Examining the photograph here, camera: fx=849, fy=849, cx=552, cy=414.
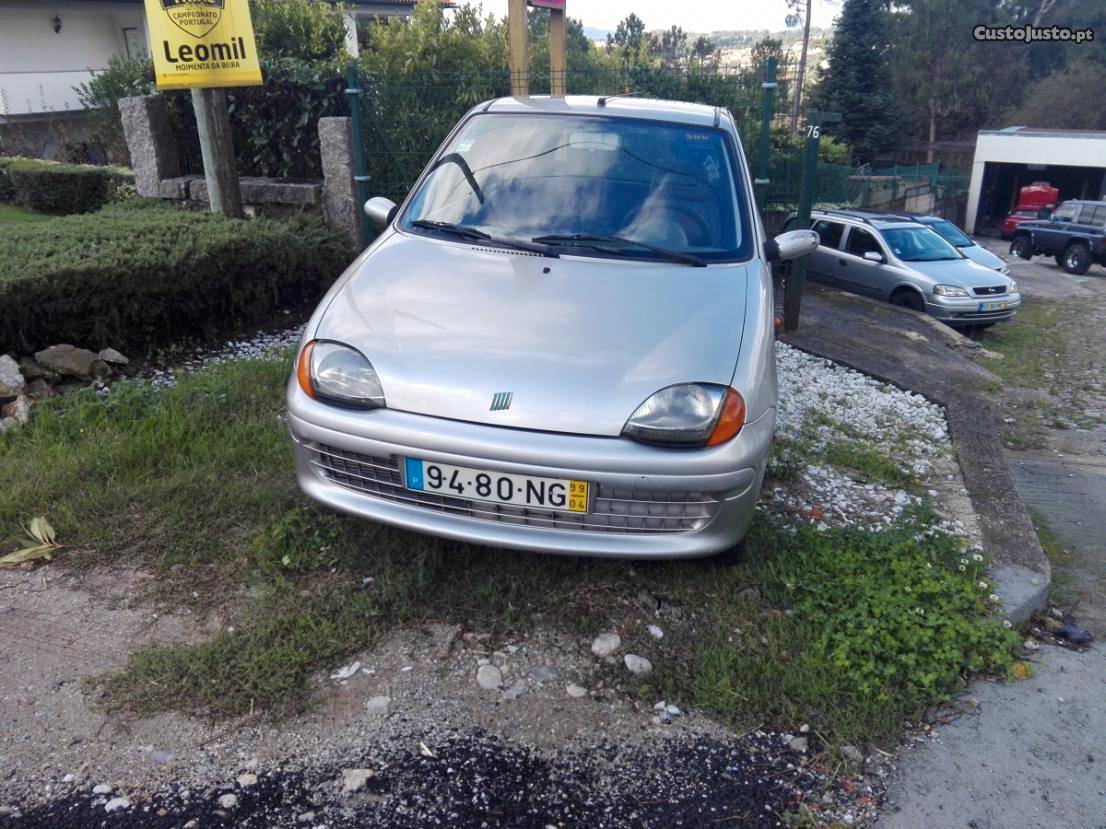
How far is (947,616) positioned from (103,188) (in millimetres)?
12566

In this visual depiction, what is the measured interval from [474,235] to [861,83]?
43.7 metres

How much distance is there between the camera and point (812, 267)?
1461cm

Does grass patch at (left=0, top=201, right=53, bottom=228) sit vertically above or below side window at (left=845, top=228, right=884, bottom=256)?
above

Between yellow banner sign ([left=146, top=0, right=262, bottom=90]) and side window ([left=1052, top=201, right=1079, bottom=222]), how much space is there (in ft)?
80.2

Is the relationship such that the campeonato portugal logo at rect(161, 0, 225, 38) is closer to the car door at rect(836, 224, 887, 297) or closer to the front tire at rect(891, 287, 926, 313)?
the front tire at rect(891, 287, 926, 313)

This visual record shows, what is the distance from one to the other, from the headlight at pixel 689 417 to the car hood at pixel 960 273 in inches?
440

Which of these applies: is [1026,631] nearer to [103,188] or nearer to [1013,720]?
[1013,720]

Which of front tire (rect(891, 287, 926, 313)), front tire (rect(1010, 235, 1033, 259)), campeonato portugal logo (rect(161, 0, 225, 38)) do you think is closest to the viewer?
campeonato portugal logo (rect(161, 0, 225, 38))

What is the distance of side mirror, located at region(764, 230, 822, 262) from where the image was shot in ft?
14.5

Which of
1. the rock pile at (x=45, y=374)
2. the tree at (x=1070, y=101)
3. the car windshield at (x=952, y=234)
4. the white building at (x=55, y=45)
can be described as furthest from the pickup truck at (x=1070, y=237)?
the tree at (x=1070, y=101)


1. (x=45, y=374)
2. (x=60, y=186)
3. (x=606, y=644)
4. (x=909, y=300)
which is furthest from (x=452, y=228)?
(x=60, y=186)

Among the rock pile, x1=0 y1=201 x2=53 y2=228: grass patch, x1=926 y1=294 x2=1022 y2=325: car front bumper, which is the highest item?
the rock pile

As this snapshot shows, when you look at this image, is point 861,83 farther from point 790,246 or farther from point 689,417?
point 689,417

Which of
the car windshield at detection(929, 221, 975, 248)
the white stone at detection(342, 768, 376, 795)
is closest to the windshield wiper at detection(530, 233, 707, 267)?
the white stone at detection(342, 768, 376, 795)
